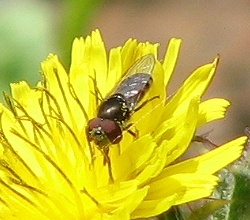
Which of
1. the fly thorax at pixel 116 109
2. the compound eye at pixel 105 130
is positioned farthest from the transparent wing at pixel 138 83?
the compound eye at pixel 105 130

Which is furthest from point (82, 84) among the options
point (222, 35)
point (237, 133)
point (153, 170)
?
point (222, 35)

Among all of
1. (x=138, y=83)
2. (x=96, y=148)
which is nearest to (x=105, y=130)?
(x=96, y=148)

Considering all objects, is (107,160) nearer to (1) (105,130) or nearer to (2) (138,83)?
(1) (105,130)

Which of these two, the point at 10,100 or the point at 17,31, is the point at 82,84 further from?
the point at 17,31

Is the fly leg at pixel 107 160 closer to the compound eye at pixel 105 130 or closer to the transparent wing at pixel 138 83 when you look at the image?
the compound eye at pixel 105 130

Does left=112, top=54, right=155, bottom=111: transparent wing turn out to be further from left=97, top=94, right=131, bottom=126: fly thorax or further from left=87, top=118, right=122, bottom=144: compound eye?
left=87, top=118, right=122, bottom=144: compound eye

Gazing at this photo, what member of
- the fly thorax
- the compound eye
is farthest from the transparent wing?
the compound eye
